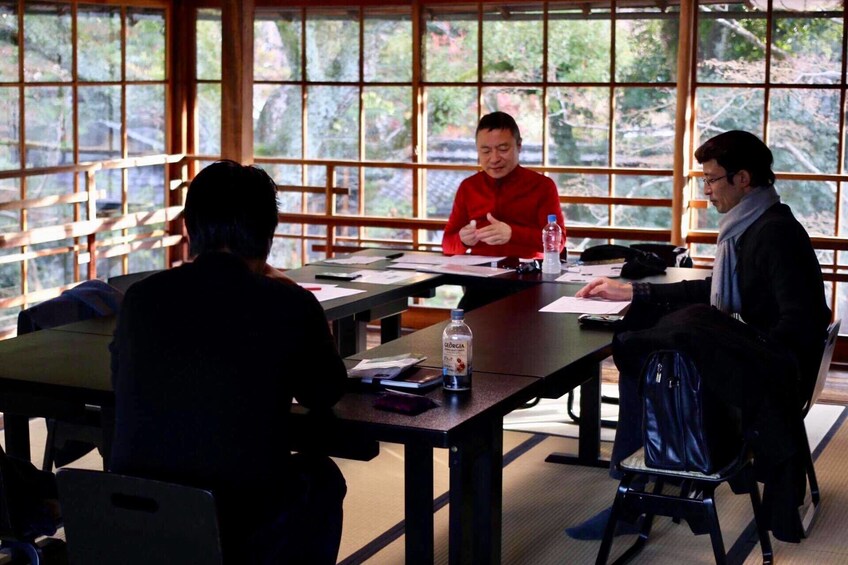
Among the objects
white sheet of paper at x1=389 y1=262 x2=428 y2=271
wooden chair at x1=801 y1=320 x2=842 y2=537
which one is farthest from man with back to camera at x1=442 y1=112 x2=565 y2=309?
wooden chair at x1=801 y1=320 x2=842 y2=537

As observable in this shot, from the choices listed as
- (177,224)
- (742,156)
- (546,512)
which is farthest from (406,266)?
(177,224)

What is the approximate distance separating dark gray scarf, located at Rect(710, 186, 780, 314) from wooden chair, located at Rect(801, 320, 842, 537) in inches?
10.9

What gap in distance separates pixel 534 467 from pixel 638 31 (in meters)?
2.84

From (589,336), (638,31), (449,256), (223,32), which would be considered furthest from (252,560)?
(638,31)

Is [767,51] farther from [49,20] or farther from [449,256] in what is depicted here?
[49,20]

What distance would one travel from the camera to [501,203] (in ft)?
17.2

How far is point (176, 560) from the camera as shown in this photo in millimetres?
2299

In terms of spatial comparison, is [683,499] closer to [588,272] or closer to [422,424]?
Result: [422,424]

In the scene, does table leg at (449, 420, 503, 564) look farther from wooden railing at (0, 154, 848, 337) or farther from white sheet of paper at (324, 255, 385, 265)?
wooden railing at (0, 154, 848, 337)

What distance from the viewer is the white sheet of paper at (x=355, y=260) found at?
4984mm

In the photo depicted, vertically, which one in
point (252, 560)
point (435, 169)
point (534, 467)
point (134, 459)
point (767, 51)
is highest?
point (767, 51)

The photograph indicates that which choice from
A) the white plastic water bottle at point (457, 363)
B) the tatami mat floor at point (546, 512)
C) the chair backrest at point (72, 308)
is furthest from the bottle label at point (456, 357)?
the chair backrest at point (72, 308)

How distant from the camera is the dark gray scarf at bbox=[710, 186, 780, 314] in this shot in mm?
3650

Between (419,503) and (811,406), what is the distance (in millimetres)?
1614
